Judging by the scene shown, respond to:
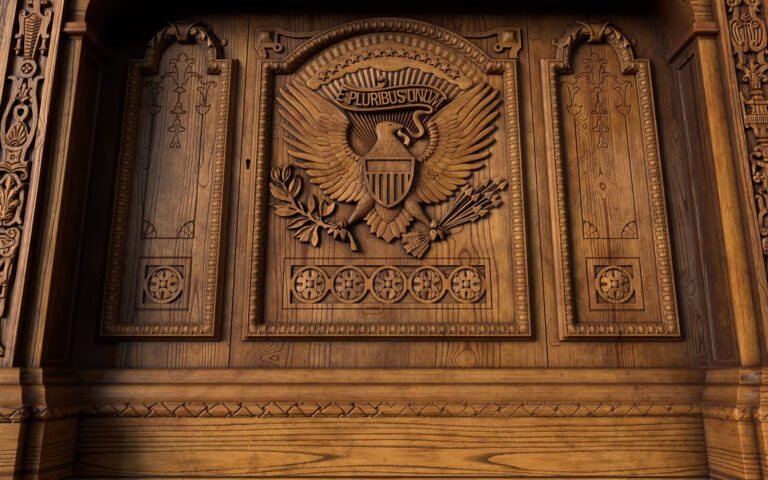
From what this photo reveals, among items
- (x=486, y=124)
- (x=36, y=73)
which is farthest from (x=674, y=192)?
(x=36, y=73)

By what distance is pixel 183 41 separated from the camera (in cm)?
204

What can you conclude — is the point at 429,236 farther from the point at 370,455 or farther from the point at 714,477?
the point at 714,477

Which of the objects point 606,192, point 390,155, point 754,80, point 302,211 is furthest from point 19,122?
point 754,80

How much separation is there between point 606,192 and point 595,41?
22.9 inches

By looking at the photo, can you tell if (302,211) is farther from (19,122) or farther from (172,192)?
(19,122)

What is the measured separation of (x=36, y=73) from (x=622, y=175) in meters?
1.96

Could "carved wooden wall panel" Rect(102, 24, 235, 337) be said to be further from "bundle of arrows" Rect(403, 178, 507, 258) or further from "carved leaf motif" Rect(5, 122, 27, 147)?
"bundle of arrows" Rect(403, 178, 507, 258)

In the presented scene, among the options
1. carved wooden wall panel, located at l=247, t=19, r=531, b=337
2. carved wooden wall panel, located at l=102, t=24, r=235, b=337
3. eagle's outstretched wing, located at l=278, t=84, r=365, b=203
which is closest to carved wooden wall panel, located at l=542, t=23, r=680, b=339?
carved wooden wall panel, located at l=247, t=19, r=531, b=337

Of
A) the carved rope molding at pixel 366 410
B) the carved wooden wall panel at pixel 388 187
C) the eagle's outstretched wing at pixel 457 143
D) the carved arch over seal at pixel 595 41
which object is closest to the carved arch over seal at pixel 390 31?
the carved wooden wall panel at pixel 388 187

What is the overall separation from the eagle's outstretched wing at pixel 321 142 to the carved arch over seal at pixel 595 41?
0.81 metres

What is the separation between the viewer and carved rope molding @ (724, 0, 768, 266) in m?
1.70

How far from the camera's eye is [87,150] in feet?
6.21

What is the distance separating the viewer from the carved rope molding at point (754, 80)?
1704 millimetres

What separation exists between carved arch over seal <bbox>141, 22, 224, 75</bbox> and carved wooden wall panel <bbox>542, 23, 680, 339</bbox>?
1180 mm
